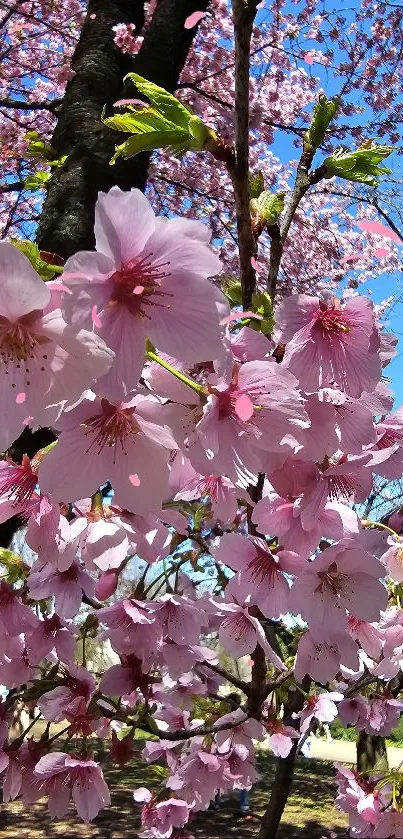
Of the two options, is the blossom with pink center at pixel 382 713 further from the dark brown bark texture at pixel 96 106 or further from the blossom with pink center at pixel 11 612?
the dark brown bark texture at pixel 96 106

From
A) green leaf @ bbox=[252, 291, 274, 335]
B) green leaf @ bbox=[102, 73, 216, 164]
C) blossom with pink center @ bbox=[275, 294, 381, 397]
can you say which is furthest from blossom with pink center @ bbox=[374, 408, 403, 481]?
green leaf @ bbox=[102, 73, 216, 164]

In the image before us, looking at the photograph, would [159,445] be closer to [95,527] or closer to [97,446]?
[97,446]

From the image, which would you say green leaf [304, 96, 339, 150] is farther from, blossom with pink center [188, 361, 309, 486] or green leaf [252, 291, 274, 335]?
blossom with pink center [188, 361, 309, 486]

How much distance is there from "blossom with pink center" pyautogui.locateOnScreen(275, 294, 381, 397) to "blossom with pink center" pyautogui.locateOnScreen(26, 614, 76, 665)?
3.66 feet

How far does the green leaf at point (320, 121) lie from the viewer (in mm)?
996

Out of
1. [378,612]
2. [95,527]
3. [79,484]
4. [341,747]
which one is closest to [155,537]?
[95,527]

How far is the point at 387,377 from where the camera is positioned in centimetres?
120

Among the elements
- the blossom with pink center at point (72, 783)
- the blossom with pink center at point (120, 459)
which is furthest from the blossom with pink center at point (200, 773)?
the blossom with pink center at point (120, 459)

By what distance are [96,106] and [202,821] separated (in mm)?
6264

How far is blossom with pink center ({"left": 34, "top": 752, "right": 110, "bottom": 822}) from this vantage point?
1763 millimetres

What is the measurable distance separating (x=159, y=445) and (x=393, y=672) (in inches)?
51.6

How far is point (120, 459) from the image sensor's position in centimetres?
94

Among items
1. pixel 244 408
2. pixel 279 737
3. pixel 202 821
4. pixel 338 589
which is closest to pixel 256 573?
pixel 338 589

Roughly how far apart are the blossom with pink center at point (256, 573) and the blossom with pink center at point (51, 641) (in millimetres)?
630
